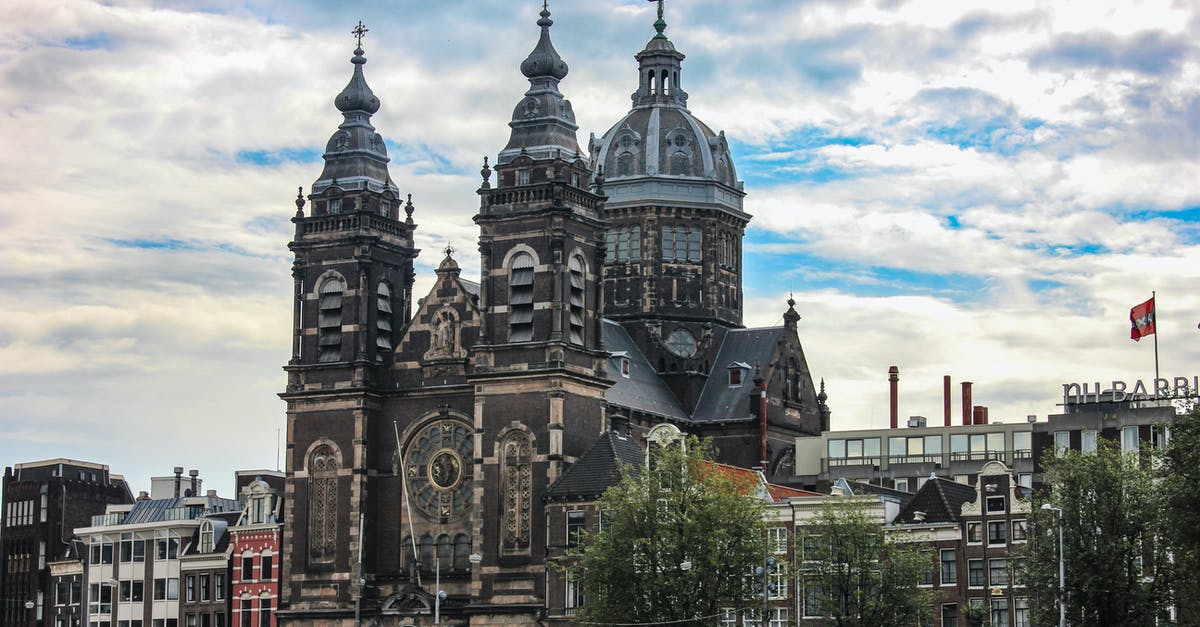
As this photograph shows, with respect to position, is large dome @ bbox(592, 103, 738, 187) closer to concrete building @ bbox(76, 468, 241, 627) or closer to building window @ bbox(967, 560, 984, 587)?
concrete building @ bbox(76, 468, 241, 627)

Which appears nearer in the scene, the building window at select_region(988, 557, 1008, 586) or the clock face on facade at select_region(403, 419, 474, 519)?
the building window at select_region(988, 557, 1008, 586)

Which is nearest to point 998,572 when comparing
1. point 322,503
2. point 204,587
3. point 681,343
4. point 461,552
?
point 461,552

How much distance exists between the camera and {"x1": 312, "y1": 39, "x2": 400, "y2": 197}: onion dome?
121188 mm

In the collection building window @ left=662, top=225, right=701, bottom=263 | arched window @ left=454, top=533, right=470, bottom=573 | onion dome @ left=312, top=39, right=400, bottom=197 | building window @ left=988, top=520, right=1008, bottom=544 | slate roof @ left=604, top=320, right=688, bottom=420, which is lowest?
arched window @ left=454, top=533, right=470, bottom=573

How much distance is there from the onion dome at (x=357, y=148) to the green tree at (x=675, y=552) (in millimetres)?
33143

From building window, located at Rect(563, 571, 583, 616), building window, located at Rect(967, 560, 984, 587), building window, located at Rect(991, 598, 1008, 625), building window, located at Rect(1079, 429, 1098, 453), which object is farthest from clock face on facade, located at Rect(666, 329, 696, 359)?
building window, located at Rect(991, 598, 1008, 625)

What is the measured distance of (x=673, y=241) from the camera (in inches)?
5172

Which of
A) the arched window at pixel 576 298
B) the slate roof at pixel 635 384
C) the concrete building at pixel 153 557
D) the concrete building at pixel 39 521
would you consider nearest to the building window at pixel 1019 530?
the arched window at pixel 576 298

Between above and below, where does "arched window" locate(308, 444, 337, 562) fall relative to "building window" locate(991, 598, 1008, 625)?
above

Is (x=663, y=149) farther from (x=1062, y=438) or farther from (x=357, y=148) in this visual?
(x=1062, y=438)

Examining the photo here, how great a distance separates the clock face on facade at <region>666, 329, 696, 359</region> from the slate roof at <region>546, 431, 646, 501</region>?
21003 millimetres

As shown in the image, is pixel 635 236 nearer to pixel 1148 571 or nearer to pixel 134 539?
pixel 134 539

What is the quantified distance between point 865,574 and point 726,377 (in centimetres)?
3751

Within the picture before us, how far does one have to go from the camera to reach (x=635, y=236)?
431 ft
